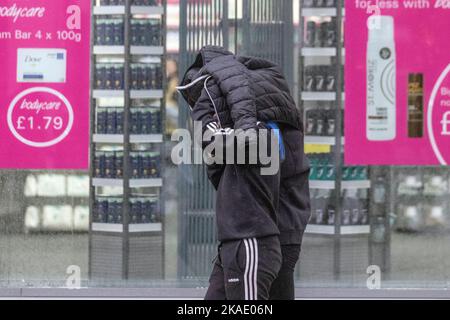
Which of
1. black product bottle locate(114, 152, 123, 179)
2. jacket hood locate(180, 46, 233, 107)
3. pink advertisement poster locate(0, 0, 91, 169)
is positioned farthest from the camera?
black product bottle locate(114, 152, 123, 179)

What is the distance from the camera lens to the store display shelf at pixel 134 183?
6.87 metres

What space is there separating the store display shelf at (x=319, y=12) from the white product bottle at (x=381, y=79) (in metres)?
0.26

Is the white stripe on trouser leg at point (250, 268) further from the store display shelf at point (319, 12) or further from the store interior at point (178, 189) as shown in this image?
the store display shelf at point (319, 12)

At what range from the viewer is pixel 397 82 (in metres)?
6.84

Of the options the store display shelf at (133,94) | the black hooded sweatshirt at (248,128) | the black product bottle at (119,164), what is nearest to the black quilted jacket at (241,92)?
the black hooded sweatshirt at (248,128)

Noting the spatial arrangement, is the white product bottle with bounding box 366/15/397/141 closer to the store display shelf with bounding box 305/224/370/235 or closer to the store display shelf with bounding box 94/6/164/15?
the store display shelf with bounding box 305/224/370/235

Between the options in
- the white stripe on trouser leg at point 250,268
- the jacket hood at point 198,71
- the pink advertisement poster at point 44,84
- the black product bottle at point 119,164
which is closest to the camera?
the white stripe on trouser leg at point 250,268

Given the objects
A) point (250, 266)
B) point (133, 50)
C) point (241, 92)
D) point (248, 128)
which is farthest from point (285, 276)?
point (133, 50)

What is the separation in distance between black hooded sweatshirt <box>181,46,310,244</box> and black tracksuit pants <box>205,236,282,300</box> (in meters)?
0.04

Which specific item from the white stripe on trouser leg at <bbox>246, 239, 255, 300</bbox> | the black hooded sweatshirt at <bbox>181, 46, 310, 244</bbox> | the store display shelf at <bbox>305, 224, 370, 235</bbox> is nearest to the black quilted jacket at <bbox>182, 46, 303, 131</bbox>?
the black hooded sweatshirt at <bbox>181, 46, 310, 244</bbox>

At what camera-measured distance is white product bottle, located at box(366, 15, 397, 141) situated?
682cm

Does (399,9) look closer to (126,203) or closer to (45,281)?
(126,203)

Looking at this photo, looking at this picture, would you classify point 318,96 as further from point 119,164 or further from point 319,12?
point 119,164
